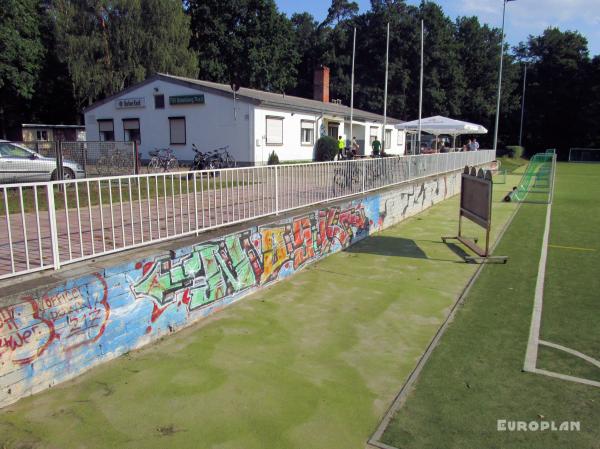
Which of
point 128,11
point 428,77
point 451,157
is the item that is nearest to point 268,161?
point 451,157

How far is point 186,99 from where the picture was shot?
2341 centimetres

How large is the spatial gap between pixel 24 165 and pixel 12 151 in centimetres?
47

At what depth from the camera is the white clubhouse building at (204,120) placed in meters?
22.4

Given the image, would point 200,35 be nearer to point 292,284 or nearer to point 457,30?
point 457,30

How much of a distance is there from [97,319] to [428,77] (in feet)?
177

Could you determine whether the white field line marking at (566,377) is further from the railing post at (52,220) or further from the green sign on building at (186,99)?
the green sign on building at (186,99)

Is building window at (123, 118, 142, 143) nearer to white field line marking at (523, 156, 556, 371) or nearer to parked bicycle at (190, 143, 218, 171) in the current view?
parked bicycle at (190, 143, 218, 171)

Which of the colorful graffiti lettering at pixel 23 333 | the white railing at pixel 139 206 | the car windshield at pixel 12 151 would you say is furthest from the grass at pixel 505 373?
the car windshield at pixel 12 151

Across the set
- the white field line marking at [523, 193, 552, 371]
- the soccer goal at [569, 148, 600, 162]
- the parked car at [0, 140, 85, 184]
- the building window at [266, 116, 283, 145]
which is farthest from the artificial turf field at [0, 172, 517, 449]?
the soccer goal at [569, 148, 600, 162]

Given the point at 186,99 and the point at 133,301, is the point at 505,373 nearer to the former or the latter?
the point at 133,301

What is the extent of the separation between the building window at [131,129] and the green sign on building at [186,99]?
8.76ft

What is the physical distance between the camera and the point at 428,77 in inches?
2069

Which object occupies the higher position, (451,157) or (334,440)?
(451,157)

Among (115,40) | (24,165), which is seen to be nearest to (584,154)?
(115,40)
